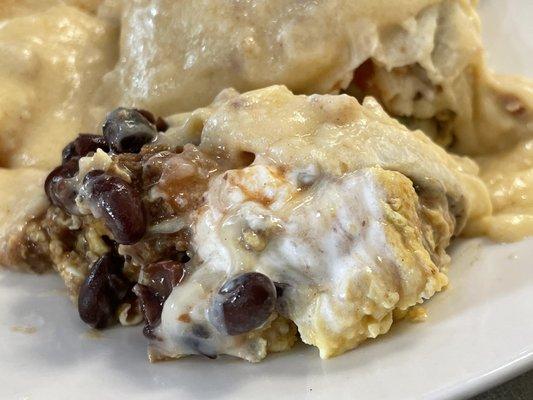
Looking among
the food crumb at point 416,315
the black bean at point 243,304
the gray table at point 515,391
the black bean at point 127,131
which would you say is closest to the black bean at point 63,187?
the black bean at point 127,131

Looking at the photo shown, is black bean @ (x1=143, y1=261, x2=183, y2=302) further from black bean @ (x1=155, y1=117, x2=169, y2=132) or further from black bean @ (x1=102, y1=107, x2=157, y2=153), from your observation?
black bean @ (x1=155, y1=117, x2=169, y2=132)

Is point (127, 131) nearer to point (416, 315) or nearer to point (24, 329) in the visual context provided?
point (24, 329)

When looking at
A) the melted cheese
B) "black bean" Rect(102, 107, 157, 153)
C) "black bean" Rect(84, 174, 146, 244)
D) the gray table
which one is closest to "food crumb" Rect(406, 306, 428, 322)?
the gray table

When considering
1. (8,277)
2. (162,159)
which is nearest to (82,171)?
(162,159)

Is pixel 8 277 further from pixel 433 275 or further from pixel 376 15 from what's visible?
pixel 376 15

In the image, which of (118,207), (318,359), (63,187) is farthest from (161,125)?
(318,359)

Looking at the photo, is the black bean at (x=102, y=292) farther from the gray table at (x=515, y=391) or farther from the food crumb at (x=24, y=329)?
the gray table at (x=515, y=391)

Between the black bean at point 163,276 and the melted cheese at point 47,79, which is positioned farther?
the melted cheese at point 47,79
